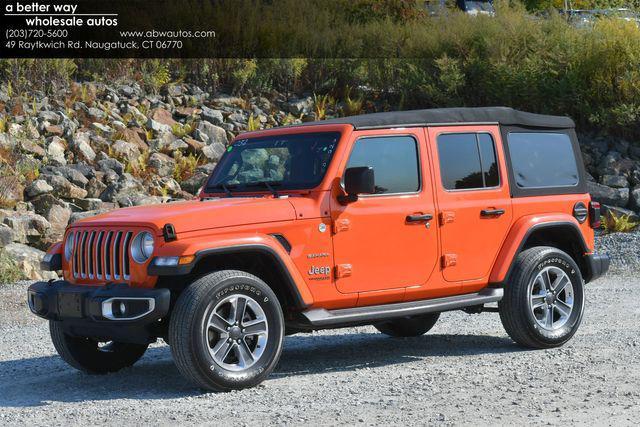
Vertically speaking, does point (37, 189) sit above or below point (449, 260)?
above

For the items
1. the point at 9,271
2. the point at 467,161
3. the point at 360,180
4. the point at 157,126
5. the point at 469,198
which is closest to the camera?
the point at 360,180

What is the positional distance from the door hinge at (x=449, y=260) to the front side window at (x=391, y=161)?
1.82 feet

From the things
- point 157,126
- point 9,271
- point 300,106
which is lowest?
point 9,271

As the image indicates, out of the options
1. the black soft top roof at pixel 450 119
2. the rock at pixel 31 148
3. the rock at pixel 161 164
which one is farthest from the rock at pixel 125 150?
the black soft top roof at pixel 450 119

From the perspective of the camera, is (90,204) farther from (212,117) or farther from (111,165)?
(212,117)

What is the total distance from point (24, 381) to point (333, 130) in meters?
2.97

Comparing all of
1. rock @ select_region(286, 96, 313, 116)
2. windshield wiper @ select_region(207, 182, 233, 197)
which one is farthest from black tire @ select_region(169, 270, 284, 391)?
rock @ select_region(286, 96, 313, 116)

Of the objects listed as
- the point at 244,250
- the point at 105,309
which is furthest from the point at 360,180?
the point at 105,309

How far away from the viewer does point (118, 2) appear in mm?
21344

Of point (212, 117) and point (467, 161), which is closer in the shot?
point (467, 161)

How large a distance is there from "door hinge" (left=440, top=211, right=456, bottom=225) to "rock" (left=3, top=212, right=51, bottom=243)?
7.95 m

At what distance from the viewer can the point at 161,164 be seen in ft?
54.6

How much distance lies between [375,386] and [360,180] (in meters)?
1.40

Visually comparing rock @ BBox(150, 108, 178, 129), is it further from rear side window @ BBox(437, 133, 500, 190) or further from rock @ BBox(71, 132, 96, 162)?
rear side window @ BBox(437, 133, 500, 190)
